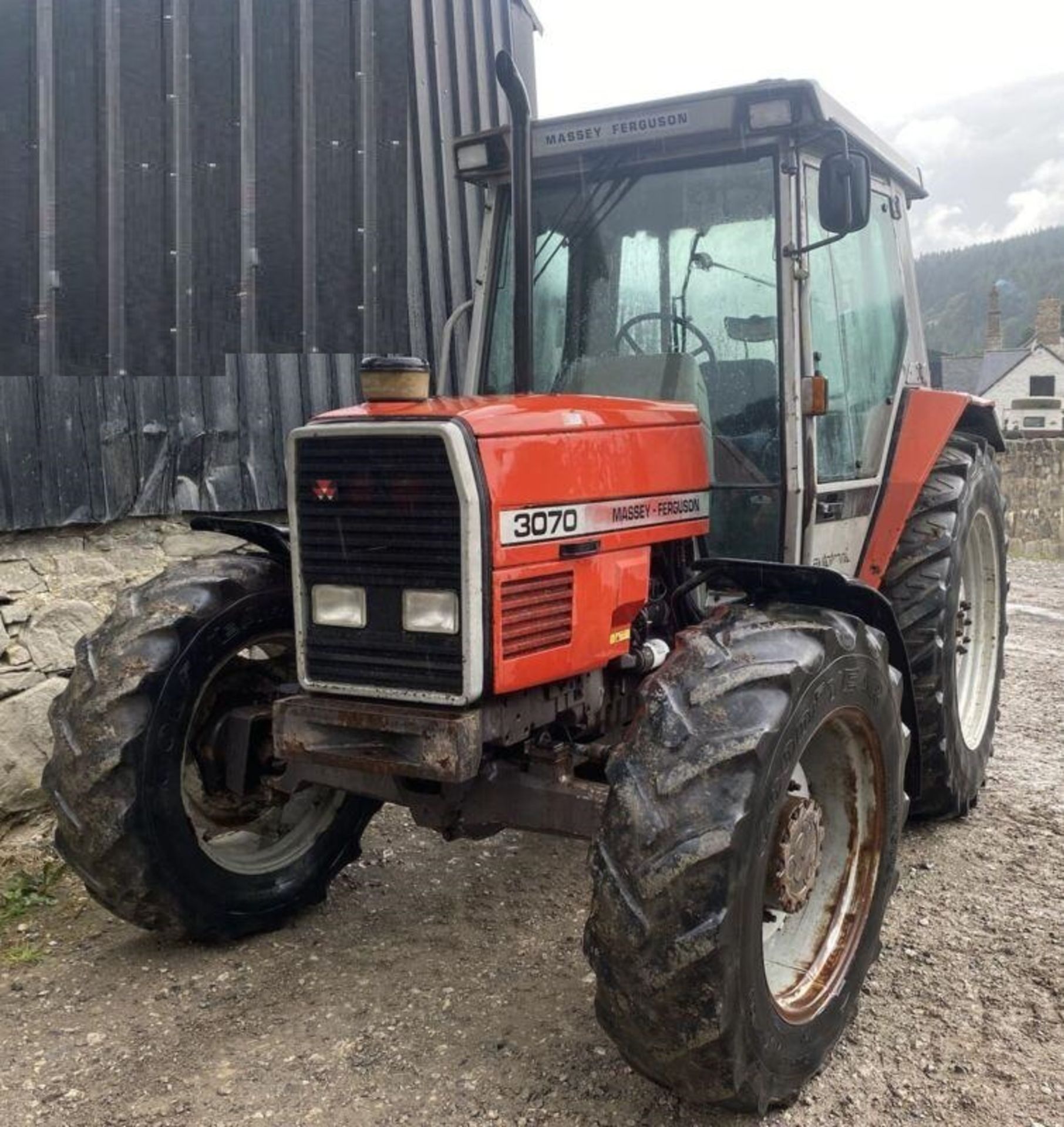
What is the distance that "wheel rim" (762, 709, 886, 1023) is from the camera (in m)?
3.04

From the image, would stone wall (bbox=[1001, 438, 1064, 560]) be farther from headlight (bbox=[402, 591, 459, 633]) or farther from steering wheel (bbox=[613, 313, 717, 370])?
headlight (bbox=[402, 591, 459, 633])

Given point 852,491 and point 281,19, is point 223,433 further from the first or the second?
point 852,491

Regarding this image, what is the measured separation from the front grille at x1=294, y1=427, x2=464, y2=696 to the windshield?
3.58 ft

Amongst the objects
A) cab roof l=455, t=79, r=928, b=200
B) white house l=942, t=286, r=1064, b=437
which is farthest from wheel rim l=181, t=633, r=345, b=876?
white house l=942, t=286, r=1064, b=437

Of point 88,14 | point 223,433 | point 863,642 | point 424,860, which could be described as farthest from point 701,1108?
point 88,14

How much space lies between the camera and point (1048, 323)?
6288cm

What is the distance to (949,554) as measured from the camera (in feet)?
14.0

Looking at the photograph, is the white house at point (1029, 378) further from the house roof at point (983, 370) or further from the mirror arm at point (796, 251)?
the mirror arm at point (796, 251)

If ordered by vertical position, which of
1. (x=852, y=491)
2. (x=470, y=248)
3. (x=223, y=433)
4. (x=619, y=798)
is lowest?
(x=619, y=798)

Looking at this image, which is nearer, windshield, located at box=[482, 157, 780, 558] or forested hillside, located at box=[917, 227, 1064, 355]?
windshield, located at box=[482, 157, 780, 558]

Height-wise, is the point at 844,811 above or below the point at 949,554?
below

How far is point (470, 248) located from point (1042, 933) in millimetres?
4512

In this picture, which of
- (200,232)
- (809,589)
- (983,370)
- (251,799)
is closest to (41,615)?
(251,799)

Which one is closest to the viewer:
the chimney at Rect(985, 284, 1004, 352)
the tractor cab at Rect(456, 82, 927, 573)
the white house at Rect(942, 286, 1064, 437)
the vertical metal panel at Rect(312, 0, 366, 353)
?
the tractor cab at Rect(456, 82, 927, 573)
